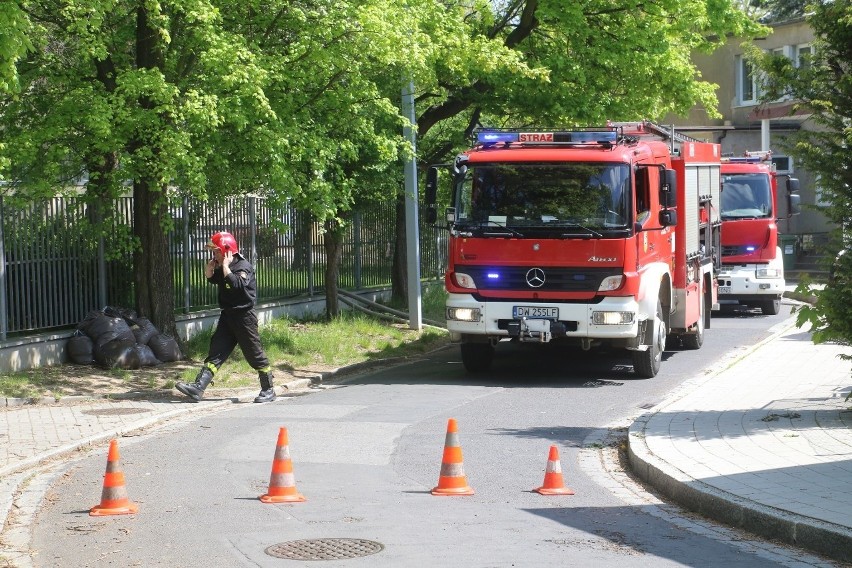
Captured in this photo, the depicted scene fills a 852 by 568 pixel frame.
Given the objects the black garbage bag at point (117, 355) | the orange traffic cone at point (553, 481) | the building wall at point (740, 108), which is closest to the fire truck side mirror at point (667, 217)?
the black garbage bag at point (117, 355)

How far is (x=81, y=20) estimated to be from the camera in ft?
45.4

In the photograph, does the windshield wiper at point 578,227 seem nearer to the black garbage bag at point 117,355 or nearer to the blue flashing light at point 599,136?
the blue flashing light at point 599,136

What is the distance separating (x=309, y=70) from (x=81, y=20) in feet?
11.1

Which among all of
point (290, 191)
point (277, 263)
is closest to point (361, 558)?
point (290, 191)

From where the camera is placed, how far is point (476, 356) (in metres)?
16.9

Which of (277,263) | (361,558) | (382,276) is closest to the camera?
(361,558)

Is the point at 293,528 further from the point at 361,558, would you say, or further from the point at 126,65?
the point at 126,65

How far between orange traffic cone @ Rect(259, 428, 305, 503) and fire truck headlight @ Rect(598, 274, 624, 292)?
743 cm

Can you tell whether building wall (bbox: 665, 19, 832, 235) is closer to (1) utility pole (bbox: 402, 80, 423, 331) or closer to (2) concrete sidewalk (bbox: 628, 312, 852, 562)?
(1) utility pole (bbox: 402, 80, 423, 331)

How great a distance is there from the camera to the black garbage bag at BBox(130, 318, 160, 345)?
54.8ft

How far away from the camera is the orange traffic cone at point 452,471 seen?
891 cm

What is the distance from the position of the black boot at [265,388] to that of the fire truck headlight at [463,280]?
2.85 meters

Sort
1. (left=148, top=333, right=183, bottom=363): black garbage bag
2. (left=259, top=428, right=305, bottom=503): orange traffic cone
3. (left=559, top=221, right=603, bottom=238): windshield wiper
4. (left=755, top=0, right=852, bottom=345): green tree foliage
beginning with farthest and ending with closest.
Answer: (left=148, top=333, right=183, bottom=363): black garbage bag < (left=559, top=221, right=603, bottom=238): windshield wiper < (left=755, top=0, right=852, bottom=345): green tree foliage < (left=259, top=428, right=305, bottom=503): orange traffic cone

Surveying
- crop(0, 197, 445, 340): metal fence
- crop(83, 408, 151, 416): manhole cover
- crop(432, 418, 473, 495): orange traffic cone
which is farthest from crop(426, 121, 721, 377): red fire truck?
crop(432, 418, 473, 495): orange traffic cone
